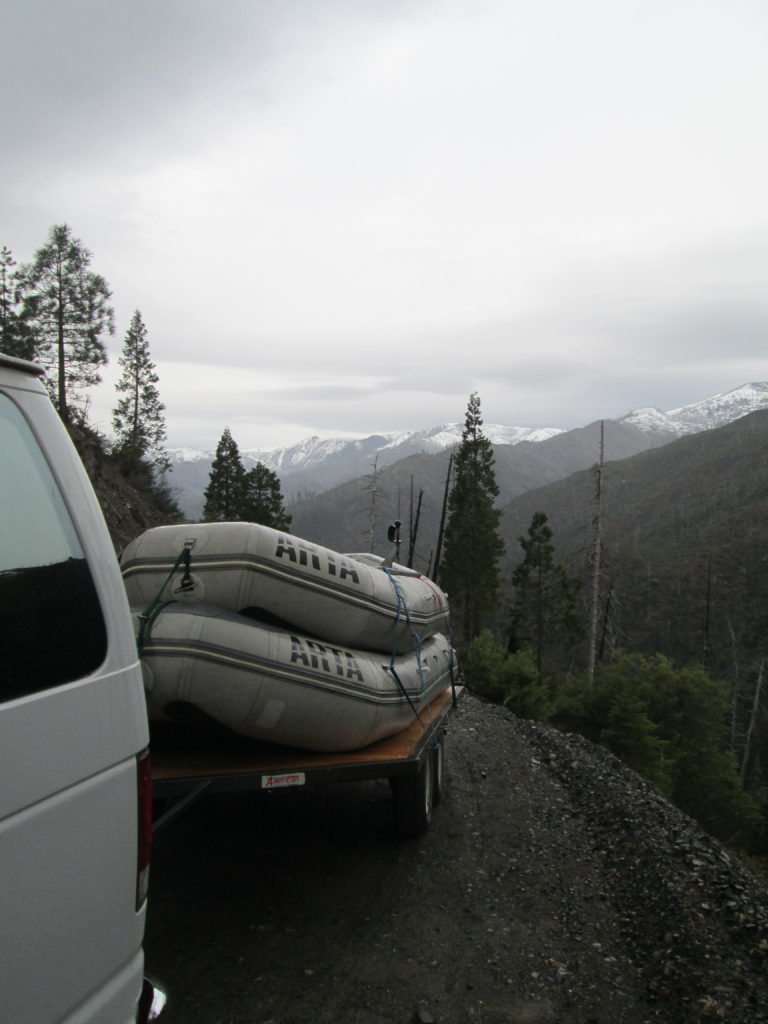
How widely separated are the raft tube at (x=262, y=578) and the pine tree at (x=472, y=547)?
98.0ft

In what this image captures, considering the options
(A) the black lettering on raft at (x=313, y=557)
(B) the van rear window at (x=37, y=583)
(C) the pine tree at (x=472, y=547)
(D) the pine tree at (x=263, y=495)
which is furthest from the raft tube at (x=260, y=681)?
(D) the pine tree at (x=263, y=495)

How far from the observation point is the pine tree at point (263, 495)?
35.6 m

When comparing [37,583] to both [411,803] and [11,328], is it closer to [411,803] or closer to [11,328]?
[411,803]

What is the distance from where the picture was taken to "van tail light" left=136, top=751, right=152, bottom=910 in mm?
1905

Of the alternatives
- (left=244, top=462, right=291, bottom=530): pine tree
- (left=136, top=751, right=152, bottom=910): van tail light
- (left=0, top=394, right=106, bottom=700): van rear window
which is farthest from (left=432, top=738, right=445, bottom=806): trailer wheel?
(left=244, top=462, right=291, bottom=530): pine tree

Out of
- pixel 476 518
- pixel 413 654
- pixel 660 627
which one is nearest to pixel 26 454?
pixel 413 654

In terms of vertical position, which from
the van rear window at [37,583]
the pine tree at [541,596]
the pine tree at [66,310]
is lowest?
the pine tree at [541,596]

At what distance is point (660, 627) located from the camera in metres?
61.8

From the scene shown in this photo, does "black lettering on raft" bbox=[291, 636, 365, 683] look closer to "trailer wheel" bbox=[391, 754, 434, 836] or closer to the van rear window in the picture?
"trailer wheel" bbox=[391, 754, 434, 836]

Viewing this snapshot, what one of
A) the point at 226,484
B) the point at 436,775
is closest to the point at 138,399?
the point at 226,484

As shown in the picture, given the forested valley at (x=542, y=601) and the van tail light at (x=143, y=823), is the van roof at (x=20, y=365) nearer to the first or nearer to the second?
the van tail light at (x=143, y=823)

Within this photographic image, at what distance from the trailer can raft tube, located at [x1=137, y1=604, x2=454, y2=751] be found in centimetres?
14

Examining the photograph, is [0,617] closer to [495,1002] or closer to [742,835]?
[495,1002]

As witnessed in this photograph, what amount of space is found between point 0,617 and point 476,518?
111 feet
